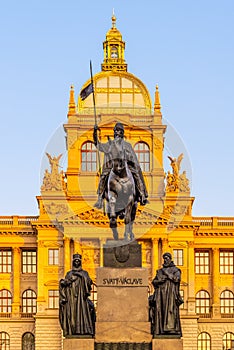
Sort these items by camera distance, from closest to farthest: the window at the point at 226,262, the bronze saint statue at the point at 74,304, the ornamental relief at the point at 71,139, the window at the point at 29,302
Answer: the bronze saint statue at the point at 74,304, the window at the point at 29,302, the window at the point at 226,262, the ornamental relief at the point at 71,139

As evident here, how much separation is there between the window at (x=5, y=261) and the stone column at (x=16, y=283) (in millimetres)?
825

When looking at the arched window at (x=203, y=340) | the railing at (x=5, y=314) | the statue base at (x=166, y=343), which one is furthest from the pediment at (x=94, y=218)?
the statue base at (x=166, y=343)

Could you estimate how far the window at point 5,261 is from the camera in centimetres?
10062

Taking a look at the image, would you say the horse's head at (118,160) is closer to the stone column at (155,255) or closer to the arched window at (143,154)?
the stone column at (155,255)

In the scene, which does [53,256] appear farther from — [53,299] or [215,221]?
[215,221]

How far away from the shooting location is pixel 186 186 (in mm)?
98938

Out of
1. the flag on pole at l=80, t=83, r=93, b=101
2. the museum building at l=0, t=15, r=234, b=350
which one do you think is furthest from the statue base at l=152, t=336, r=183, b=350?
the flag on pole at l=80, t=83, r=93, b=101

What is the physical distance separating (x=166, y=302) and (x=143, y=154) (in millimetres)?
69304

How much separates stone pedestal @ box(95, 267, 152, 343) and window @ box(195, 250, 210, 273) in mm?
66600

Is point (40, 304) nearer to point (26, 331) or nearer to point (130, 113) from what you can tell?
point (26, 331)

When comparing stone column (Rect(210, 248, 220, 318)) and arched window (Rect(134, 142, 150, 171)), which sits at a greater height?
arched window (Rect(134, 142, 150, 171))

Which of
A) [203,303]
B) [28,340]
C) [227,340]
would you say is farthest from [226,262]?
[28,340]

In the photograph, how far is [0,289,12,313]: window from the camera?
100 metres

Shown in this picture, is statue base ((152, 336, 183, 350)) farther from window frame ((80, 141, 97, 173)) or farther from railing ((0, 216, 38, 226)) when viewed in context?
window frame ((80, 141, 97, 173))
